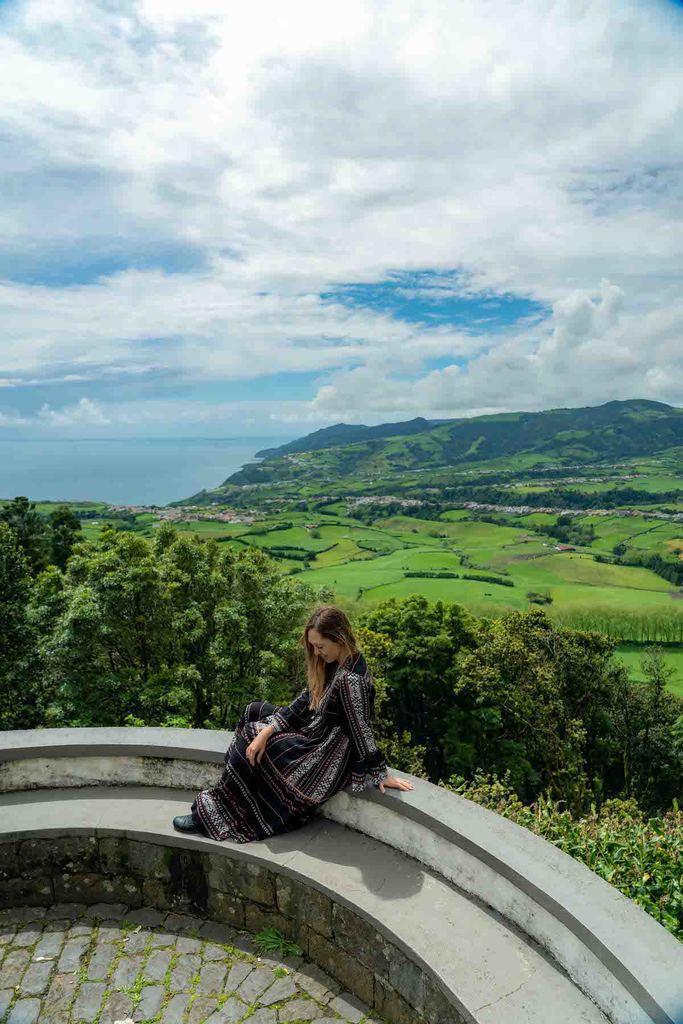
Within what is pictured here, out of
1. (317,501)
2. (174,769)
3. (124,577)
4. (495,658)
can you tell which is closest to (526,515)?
(317,501)

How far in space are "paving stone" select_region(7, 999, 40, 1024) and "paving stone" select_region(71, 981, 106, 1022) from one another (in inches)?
7.7

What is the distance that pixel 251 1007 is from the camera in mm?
3412

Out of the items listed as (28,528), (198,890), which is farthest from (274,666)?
(28,528)

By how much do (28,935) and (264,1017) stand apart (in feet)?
5.32

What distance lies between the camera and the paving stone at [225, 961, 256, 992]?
3.55 metres

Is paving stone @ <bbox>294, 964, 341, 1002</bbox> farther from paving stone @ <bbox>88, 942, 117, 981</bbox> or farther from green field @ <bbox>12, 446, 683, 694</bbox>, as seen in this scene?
green field @ <bbox>12, 446, 683, 694</bbox>

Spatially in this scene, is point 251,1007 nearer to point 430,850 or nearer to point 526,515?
point 430,850

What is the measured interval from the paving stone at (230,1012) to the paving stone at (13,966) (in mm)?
1173

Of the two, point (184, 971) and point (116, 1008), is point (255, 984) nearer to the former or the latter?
point (184, 971)

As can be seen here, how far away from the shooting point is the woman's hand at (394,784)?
13.3ft

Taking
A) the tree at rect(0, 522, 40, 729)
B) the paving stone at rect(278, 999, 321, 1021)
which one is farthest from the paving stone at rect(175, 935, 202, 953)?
the tree at rect(0, 522, 40, 729)

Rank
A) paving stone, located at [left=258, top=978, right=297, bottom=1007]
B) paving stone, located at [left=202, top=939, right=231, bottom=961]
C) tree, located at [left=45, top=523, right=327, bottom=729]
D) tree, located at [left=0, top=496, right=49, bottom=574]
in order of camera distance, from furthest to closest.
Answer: tree, located at [left=0, top=496, right=49, bottom=574] < tree, located at [left=45, top=523, right=327, bottom=729] < paving stone, located at [left=202, top=939, right=231, bottom=961] < paving stone, located at [left=258, top=978, right=297, bottom=1007]

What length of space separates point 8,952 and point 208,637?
15301 mm

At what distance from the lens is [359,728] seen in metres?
4.06
